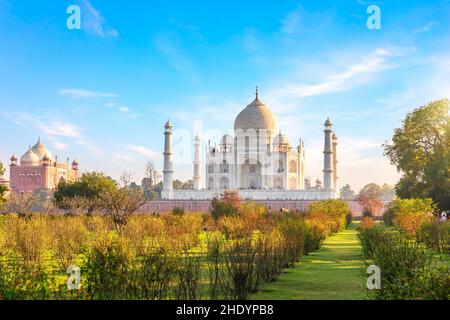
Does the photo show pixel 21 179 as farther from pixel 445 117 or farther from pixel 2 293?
pixel 2 293

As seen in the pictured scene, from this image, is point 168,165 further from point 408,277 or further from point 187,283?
point 408,277

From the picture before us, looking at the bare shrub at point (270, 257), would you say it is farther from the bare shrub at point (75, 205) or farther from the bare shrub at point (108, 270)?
the bare shrub at point (75, 205)

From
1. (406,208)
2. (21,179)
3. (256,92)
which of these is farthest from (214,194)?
(406,208)

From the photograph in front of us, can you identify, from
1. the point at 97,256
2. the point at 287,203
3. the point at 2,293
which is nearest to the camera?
the point at 2,293

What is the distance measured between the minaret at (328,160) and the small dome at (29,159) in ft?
104

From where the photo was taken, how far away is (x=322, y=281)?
10500 mm

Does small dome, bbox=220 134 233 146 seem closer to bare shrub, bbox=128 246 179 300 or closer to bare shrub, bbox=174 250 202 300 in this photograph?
bare shrub, bbox=174 250 202 300

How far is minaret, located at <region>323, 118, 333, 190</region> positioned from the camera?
52.3 meters

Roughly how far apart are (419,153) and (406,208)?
803 centimetres

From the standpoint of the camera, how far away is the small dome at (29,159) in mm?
64812

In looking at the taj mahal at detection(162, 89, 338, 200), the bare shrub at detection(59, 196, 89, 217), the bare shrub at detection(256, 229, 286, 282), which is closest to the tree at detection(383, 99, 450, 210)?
the bare shrub at detection(59, 196, 89, 217)

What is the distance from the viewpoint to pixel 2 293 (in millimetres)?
5809

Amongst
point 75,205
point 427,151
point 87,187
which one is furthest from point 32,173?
point 427,151

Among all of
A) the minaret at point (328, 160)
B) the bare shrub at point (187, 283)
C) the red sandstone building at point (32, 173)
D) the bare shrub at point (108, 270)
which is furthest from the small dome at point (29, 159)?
the bare shrub at point (108, 270)
